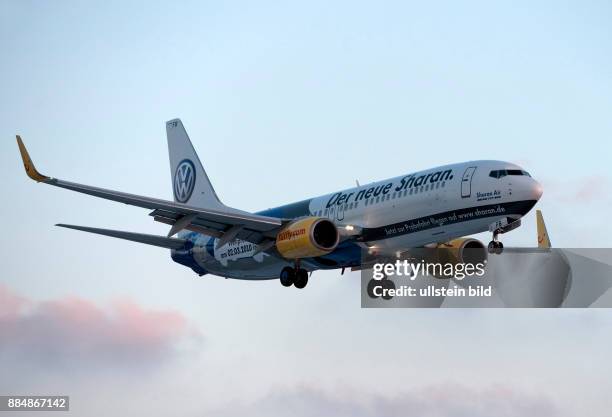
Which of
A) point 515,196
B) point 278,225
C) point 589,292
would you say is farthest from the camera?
point 589,292

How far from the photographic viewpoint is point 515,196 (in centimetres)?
6388

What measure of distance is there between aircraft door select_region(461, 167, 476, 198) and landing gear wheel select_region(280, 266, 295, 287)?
10165mm

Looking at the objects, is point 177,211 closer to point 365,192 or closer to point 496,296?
point 365,192

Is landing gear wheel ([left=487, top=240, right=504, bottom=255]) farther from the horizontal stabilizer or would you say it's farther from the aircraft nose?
the horizontal stabilizer

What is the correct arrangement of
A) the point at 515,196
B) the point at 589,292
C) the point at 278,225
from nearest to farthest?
1. the point at 515,196
2. the point at 278,225
3. the point at 589,292

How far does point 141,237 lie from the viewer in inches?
2968

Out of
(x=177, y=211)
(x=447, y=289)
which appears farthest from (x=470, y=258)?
(x=177, y=211)

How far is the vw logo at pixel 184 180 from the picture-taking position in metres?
86.3

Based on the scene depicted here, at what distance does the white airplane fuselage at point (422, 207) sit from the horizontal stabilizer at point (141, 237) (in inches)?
277

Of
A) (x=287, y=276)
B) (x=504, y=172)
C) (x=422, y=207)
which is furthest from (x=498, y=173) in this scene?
(x=287, y=276)

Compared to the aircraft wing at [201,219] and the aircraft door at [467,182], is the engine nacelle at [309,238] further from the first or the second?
the aircraft door at [467,182]

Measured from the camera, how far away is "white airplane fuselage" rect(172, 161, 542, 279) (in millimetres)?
64188

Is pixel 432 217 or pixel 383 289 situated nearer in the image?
pixel 432 217

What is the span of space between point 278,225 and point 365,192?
15.2 ft
